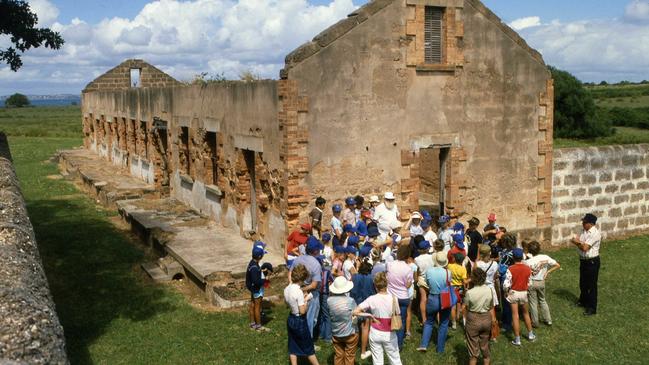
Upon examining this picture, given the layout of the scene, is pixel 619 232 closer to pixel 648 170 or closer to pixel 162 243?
pixel 648 170

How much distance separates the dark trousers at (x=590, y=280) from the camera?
1017 centimetres

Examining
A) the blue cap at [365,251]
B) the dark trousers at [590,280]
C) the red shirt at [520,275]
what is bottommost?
the dark trousers at [590,280]

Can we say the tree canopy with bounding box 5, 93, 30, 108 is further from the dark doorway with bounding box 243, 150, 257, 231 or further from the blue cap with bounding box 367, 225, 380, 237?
the blue cap with bounding box 367, 225, 380, 237

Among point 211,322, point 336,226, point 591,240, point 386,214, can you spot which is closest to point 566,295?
point 591,240

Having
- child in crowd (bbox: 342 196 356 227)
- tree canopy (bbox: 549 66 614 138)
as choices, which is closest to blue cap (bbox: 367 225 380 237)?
child in crowd (bbox: 342 196 356 227)

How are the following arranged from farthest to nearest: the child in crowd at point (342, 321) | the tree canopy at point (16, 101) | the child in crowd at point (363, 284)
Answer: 1. the tree canopy at point (16, 101)
2. the child in crowd at point (363, 284)
3. the child in crowd at point (342, 321)

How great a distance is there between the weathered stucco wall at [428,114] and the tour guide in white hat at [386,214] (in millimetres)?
1014

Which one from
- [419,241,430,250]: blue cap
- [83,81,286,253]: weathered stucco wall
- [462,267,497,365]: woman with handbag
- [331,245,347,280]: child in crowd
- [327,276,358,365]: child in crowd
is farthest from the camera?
[83,81,286,253]: weathered stucco wall

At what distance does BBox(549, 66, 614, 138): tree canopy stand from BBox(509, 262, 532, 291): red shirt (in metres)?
40.7

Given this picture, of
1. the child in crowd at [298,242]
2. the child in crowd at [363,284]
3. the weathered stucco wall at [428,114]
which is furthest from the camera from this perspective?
the weathered stucco wall at [428,114]

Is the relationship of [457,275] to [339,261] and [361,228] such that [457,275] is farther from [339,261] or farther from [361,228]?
[361,228]

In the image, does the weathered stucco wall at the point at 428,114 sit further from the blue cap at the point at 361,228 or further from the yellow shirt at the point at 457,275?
the yellow shirt at the point at 457,275

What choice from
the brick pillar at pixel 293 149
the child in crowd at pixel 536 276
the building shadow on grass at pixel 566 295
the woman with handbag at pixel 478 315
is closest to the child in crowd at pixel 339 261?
the woman with handbag at pixel 478 315

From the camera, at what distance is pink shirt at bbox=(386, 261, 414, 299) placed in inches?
328
